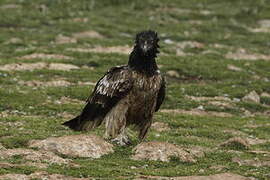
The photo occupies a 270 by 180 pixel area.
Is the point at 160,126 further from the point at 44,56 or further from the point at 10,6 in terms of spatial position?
the point at 10,6

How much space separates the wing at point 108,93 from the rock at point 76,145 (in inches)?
31.0

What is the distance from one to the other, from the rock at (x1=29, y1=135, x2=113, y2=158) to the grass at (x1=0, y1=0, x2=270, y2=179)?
0.38m

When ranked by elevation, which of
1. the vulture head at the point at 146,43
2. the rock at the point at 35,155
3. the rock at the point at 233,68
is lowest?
the rock at the point at 233,68

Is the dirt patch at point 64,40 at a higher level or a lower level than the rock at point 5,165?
lower

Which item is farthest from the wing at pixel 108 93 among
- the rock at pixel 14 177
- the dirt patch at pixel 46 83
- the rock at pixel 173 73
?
the rock at pixel 173 73

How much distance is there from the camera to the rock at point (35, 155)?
15859 millimetres

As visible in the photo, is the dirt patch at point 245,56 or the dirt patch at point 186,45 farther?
the dirt patch at point 186,45

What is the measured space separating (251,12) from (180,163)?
134ft

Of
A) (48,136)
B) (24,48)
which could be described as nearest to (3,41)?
(24,48)

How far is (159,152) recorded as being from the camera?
17.4m

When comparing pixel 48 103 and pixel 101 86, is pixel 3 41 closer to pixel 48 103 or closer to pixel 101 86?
pixel 48 103

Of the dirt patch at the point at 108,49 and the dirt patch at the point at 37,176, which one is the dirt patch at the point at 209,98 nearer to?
the dirt patch at the point at 108,49

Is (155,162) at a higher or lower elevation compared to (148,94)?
lower

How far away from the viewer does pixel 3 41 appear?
129ft
